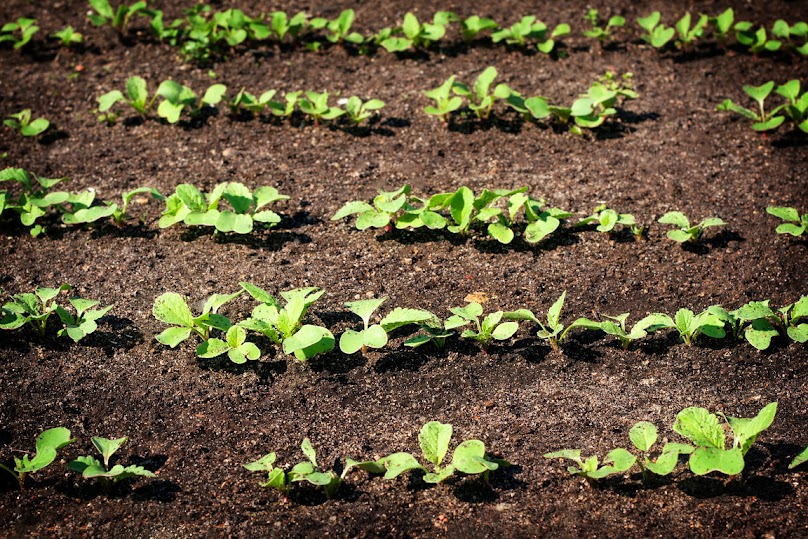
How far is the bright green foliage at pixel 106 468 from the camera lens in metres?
2.47

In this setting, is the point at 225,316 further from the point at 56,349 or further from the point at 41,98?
the point at 41,98

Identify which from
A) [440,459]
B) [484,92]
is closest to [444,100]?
[484,92]

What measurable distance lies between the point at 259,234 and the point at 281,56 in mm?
1606

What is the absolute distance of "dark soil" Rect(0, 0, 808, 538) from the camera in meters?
2.48

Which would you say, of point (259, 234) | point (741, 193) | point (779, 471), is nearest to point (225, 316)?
point (259, 234)

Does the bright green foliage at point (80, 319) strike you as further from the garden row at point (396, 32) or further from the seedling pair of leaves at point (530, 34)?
the seedling pair of leaves at point (530, 34)

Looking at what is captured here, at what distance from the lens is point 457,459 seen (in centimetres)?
250

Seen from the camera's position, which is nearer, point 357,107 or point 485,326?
point 485,326

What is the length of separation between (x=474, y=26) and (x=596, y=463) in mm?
3034

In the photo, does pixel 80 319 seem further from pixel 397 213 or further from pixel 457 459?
pixel 457 459

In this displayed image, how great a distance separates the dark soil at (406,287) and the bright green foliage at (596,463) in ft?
0.22

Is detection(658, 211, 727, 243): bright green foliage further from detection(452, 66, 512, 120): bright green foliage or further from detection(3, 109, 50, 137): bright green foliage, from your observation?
detection(3, 109, 50, 137): bright green foliage

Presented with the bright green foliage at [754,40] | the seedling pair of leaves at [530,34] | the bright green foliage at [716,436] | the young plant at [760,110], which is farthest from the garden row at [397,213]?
the bright green foliage at [754,40]

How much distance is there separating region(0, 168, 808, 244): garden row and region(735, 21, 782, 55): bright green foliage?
4.90 ft
